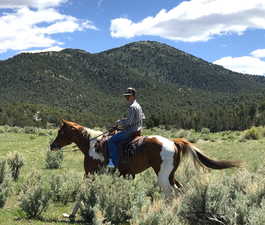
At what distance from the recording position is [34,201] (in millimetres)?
7965

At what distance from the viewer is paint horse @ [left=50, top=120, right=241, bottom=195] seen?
789 centimetres

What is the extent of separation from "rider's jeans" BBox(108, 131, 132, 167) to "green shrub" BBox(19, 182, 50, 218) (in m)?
1.75

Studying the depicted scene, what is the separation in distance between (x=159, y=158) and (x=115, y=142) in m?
1.13

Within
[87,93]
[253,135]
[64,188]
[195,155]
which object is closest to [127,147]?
[195,155]

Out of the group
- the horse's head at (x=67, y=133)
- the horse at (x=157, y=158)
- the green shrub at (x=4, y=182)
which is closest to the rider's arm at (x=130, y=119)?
the horse at (x=157, y=158)

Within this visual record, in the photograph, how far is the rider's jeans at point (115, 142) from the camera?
8.29 m

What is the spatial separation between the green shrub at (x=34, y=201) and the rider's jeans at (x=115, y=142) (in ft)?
5.74

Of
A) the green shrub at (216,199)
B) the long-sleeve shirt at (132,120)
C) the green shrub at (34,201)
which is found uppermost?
the long-sleeve shirt at (132,120)

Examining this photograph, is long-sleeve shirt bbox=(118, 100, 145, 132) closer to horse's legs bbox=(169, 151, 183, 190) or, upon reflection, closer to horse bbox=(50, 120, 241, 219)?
horse bbox=(50, 120, 241, 219)

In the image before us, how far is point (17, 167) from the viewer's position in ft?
48.1

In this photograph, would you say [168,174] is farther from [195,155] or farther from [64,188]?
[64,188]

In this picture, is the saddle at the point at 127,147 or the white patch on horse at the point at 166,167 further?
the saddle at the point at 127,147

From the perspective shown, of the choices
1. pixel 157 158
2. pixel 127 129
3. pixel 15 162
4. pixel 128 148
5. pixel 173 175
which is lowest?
pixel 15 162

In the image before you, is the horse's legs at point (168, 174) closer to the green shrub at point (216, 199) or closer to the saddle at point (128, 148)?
the saddle at point (128, 148)
